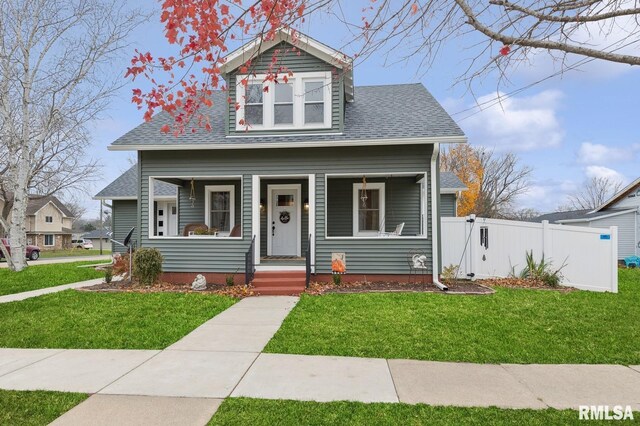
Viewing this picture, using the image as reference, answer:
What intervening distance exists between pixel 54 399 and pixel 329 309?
433 cm

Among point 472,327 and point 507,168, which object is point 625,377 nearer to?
point 472,327

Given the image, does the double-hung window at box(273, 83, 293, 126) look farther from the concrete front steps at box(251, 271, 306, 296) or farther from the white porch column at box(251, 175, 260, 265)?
the concrete front steps at box(251, 271, 306, 296)

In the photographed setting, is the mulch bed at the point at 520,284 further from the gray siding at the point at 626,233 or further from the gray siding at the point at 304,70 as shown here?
the gray siding at the point at 626,233

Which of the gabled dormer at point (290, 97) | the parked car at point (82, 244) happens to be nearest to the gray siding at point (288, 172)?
the gabled dormer at point (290, 97)

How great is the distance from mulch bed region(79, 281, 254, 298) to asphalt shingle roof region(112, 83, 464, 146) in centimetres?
377

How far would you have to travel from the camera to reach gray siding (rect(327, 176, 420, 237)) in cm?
Answer: 1156

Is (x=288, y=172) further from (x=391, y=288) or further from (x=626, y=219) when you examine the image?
(x=626, y=219)

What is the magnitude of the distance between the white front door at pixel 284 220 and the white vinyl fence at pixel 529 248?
15.0 ft

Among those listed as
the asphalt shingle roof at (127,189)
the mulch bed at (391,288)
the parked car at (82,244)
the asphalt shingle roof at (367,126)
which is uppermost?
the asphalt shingle roof at (367,126)

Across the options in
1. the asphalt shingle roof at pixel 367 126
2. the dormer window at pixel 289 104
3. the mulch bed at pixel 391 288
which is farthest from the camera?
the dormer window at pixel 289 104

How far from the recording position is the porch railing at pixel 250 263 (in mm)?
9094

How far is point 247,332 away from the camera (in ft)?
18.5

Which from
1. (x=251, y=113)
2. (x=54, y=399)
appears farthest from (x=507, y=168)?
(x=54, y=399)

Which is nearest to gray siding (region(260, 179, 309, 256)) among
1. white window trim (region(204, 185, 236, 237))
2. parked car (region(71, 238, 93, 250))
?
white window trim (region(204, 185, 236, 237))
